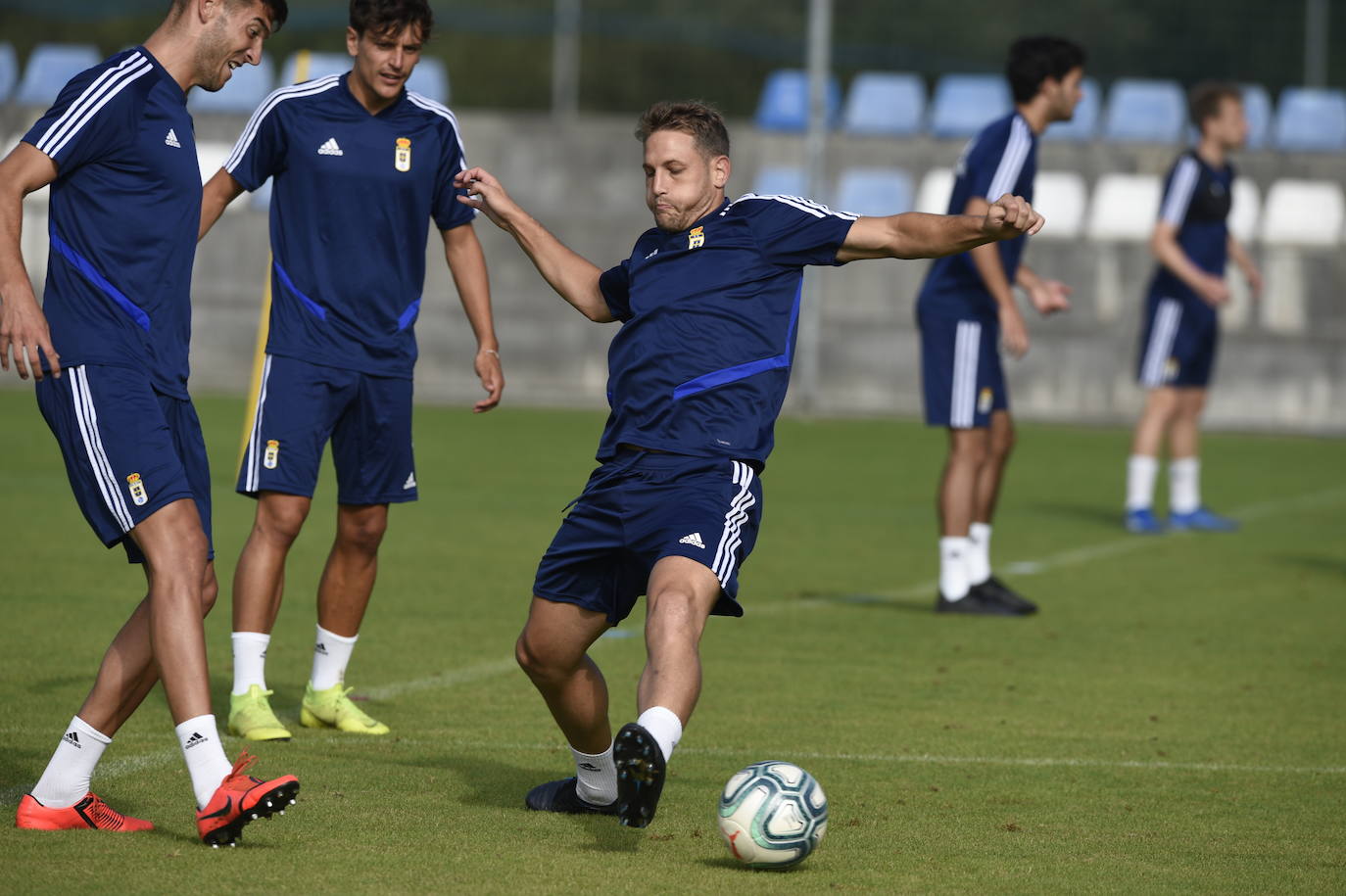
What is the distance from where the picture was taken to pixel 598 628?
484cm

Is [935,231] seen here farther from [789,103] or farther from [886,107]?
[886,107]

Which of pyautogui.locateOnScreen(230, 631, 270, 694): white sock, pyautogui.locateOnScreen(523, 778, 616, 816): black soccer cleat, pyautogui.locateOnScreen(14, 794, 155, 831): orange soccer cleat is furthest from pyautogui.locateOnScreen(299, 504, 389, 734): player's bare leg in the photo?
pyautogui.locateOnScreen(14, 794, 155, 831): orange soccer cleat

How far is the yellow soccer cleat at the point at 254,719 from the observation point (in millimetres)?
5840

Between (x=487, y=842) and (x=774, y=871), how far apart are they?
72 cm

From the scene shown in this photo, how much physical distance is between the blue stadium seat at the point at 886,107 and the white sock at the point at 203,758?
63.8 ft

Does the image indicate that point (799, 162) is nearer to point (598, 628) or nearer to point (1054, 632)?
point (1054, 632)

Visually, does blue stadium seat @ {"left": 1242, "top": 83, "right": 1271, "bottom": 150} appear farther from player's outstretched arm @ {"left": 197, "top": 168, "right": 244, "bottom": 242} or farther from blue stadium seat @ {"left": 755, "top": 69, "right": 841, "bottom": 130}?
player's outstretched arm @ {"left": 197, "top": 168, "right": 244, "bottom": 242}

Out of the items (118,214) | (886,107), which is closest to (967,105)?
(886,107)

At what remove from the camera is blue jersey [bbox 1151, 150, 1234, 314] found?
12.5 metres

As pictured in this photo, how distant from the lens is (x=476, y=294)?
6.39 m

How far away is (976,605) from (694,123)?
4683 millimetres

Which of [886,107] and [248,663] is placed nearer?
[248,663]

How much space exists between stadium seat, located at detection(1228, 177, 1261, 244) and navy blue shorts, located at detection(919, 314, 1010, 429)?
44.0ft

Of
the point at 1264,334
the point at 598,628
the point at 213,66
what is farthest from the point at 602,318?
the point at 1264,334
